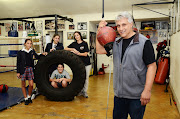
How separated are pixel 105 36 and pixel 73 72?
2089 millimetres

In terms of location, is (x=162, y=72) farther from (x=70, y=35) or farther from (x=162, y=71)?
(x=70, y=35)

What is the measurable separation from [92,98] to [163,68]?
8.36 ft

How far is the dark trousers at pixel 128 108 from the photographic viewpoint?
59.6 inches

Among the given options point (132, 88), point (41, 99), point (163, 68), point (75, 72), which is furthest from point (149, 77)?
point (163, 68)

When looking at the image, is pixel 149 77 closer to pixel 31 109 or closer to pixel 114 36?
pixel 114 36

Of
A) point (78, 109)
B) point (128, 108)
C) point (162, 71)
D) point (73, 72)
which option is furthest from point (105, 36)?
point (162, 71)

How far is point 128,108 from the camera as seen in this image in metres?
1.62

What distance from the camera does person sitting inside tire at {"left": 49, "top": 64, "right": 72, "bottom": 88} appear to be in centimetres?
372

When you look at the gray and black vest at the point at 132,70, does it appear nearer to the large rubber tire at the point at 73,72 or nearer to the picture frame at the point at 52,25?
the large rubber tire at the point at 73,72

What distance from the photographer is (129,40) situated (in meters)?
1.56

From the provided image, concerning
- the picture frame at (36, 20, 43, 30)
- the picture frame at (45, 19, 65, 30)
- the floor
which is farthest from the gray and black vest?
the picture frame at (36, 20, 43, 30)

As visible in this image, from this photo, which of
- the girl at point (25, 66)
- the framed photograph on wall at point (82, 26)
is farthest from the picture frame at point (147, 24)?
the girl at point (25, 66)

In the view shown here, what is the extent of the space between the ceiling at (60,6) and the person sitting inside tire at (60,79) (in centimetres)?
260

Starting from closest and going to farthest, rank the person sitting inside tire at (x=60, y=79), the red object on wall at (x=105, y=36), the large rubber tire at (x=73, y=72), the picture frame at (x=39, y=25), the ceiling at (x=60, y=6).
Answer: the red object on wall at (x=105, y=36), the large rubber tire at (x=73, y=72), the person sitting inside tire at (x=60, y=79), the ceiling at (x=60, y=6), the picture frame at (x=39, y=25)
